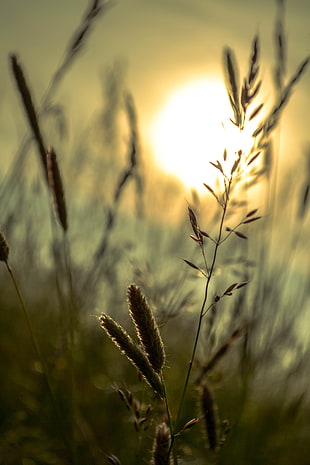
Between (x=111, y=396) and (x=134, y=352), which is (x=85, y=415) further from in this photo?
(x=134, y=352)

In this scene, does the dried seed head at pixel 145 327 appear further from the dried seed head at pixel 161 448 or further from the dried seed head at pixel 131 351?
the dried seed head at pixel 161 448

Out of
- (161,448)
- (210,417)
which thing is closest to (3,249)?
(161,448)

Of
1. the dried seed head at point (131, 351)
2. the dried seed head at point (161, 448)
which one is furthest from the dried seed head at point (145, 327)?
the dried seed head at point (161, 448)

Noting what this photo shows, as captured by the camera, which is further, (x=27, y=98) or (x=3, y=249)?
(x=27, y=98)

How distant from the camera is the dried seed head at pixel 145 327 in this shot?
67cm

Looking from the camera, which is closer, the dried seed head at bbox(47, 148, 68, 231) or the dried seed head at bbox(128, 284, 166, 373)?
the dried seed head at bbox(128, 284, 166, 373)

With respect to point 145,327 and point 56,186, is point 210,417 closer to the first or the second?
point 145,327

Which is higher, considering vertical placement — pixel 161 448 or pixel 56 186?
pixel 56 186

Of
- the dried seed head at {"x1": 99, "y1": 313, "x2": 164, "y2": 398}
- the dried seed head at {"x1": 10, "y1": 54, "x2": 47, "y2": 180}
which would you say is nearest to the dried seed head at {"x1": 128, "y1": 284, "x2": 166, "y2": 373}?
the dried seed head at {"x1": 99, "y1": 313, "x2": 164, "y2": 398}

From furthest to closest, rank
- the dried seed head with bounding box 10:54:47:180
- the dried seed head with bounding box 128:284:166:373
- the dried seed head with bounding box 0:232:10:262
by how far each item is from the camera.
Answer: the dried seed head with bounding box 10:54:47:180 → the dried seed head with bounding box 0:232:10:262 → the dried seed head with bounding box 128:284:166:373

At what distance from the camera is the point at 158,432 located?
77 centimetres

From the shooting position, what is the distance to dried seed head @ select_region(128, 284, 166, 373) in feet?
2.19

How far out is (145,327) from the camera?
2.20 feet

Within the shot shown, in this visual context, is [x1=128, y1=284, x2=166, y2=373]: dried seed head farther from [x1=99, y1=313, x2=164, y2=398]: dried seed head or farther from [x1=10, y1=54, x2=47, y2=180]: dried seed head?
[x1=10, y1=54, x2=47, y2=180]: dried seed head
